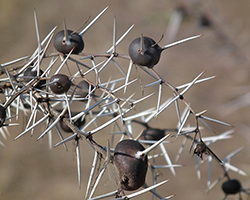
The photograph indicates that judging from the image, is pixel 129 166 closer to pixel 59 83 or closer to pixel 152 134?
pixel 59 83

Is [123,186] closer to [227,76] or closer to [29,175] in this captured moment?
[29,175]

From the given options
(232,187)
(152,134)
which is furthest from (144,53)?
(232,187)

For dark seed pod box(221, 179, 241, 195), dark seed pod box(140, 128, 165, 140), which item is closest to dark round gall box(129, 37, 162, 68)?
dark seed pod box(140, 128, 165, 140)

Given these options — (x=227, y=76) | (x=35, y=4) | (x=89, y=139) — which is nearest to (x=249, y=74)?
(x=89, y=139)

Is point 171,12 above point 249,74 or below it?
above

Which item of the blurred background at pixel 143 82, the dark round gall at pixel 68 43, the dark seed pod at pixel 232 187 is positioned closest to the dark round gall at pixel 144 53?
the dark round gall at pixel 68 43
